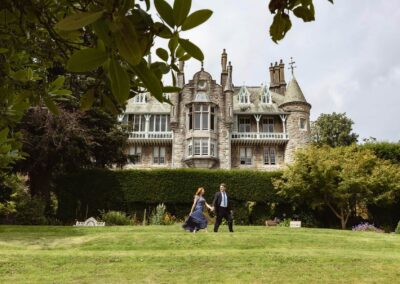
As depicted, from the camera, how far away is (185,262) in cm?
964

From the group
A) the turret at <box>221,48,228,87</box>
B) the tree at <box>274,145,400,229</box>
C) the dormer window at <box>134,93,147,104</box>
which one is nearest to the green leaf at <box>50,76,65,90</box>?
the tree at <box>274,145,400,229</box>

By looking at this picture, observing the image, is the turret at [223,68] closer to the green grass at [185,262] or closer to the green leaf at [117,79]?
the green grass at [185,262]

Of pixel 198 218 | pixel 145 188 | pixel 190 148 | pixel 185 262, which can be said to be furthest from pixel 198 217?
pixel 190 148

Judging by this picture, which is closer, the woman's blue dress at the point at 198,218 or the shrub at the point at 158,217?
the woman's blue dress at the point at 198,218

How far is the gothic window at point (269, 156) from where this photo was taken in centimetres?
4284

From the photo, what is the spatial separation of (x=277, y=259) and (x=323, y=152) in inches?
684

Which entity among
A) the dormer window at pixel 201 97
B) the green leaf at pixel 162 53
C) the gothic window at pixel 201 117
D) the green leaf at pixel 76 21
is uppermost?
the dormer window at pixel 201 97

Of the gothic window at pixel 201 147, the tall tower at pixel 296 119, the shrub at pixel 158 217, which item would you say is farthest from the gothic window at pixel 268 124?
the shrub at pixel 158 217

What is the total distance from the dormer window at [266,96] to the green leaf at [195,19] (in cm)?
4391

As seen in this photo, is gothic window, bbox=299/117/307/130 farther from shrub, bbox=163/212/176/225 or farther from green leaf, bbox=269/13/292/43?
green leaf, bbox=269/13/292/43

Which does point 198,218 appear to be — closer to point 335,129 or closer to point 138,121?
point 138,121

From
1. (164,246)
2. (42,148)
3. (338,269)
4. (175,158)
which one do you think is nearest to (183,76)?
(175,158)

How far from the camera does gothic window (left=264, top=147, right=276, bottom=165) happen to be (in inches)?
1687

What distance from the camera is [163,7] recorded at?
110cm
